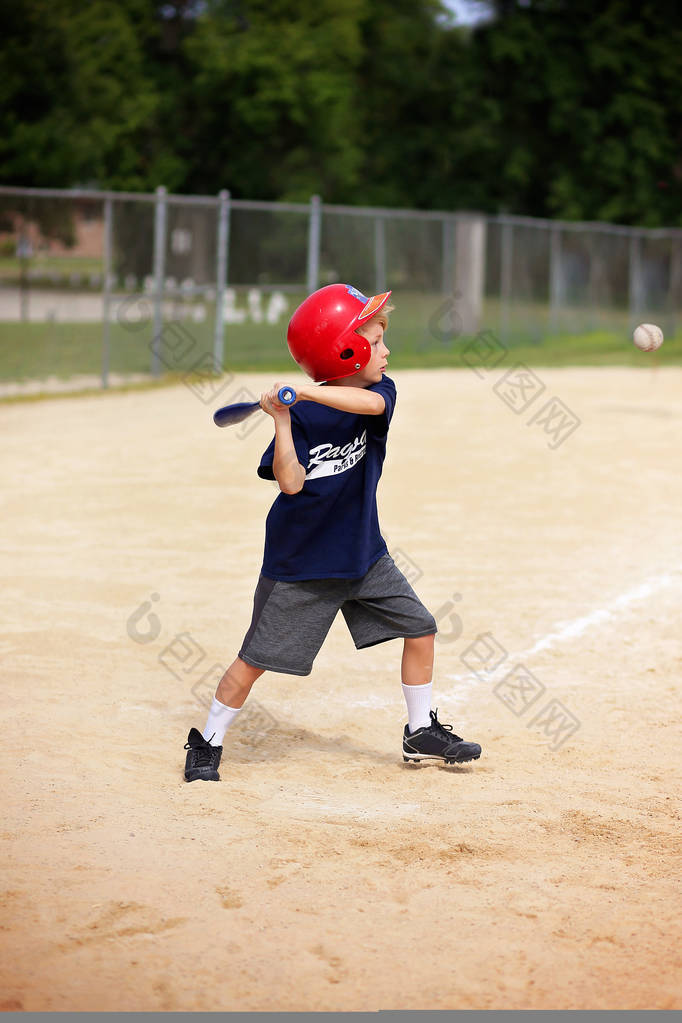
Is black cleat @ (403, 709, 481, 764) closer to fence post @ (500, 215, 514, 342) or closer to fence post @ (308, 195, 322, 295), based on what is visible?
fence post @ (308, 195, 322, 295)

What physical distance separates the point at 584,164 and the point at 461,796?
148 ft

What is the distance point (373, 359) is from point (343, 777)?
146 cm

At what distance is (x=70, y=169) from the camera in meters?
39.4

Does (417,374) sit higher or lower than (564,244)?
lower

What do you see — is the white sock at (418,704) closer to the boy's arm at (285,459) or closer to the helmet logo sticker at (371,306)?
the boy's arm at (285,459)

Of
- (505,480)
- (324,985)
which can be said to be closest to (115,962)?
(324,985)

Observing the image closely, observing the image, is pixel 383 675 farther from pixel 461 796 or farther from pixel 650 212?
pixel 650 212

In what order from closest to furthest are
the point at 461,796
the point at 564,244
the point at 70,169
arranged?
the point at 461,796, the point at 564,244, the point at 70,169

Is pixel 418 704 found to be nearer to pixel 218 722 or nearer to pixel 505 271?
pixel 218 722

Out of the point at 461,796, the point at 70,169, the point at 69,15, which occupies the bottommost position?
the point at 461,796

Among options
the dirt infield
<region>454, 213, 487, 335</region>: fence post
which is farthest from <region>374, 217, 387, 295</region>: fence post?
the dirt infield

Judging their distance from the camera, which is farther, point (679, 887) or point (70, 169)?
point (70, 169)

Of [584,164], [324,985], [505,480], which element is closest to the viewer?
[324,985]

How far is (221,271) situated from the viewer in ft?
59.4
